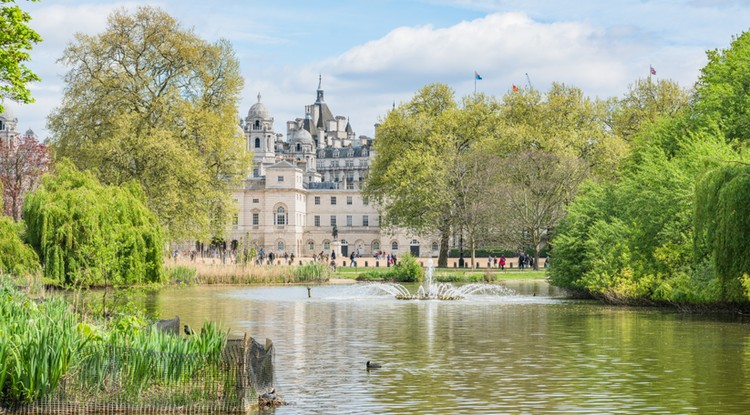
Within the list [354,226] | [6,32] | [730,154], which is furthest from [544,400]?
[354,226]

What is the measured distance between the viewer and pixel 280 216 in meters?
126

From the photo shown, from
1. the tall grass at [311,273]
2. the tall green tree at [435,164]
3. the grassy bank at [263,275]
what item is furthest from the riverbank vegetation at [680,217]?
the tall green tree at [435,164]

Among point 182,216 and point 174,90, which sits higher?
point 174,90

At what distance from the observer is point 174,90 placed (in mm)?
51875

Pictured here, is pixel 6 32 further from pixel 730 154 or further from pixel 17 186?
pixel 17 186

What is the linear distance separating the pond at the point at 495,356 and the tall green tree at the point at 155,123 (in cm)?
1235

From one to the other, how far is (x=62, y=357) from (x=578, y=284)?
28097 mm

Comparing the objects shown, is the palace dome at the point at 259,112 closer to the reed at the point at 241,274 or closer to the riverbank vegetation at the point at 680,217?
the reed at the point at 241,274

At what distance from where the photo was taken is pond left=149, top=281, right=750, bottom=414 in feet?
50.2

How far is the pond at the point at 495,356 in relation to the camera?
15305 mm

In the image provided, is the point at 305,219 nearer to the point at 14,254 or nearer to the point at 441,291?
the point at 441,291

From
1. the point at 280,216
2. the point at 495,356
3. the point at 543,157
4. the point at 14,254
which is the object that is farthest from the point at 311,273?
the point at 280,216

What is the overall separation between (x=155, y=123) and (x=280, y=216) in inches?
2922

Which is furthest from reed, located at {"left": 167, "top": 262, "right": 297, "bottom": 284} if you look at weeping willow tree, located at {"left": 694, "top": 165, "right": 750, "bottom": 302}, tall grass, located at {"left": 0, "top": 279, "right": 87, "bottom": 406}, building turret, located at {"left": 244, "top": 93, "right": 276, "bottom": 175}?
building turret, located at {"left": 244, "top": 93, "right": 276, "bottom": 175}
